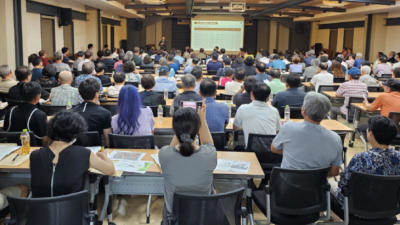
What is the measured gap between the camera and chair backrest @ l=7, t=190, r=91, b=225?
77.2 inches

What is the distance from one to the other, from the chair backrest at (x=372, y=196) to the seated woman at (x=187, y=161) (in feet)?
3.44

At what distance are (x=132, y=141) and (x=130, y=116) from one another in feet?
1.23

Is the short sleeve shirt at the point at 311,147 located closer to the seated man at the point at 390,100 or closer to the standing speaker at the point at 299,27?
the seated man at the point at 390,100

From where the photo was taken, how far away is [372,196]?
8.16 feet

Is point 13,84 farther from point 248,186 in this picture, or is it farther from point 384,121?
point 384,121

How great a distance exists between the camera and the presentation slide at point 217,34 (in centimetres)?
1919

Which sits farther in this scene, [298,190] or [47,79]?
[47,79]

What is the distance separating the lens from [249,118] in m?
3.56

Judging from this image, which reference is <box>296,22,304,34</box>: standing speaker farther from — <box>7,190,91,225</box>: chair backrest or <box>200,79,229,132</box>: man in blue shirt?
<box>7,190,91,225</box>: chair backrest

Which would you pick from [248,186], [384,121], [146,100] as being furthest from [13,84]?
[384,121]

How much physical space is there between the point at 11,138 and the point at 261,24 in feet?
68.6

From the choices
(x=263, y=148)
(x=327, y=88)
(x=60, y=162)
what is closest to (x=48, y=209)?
(x=60, y=162)

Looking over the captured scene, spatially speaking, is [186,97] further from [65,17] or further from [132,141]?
[65,17]

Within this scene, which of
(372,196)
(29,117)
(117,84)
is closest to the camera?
(372,196)
